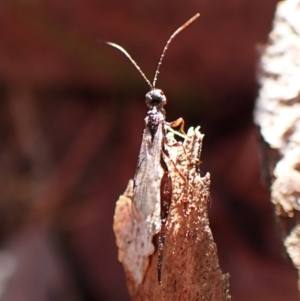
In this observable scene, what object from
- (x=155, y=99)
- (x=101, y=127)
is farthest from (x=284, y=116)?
(x=101, y=127)

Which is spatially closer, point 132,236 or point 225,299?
point 225,299

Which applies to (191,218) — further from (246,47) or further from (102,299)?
(246,47)

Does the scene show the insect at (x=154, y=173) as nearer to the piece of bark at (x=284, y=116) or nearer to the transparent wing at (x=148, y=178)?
the transparent wing at (x=148, y=178)

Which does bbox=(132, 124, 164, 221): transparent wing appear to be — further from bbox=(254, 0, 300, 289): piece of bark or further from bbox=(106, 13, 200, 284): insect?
bbox=(254, 0, 300, 289): piece of bark

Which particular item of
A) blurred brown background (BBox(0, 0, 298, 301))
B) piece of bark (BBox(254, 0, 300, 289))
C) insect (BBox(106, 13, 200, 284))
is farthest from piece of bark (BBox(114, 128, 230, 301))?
blurred brown background (BBox(0, 0, 298, 301))

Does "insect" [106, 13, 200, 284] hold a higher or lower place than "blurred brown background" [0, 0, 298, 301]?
lower

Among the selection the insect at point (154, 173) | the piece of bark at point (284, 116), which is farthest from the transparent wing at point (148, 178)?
the piece of bark at point (284, 116)

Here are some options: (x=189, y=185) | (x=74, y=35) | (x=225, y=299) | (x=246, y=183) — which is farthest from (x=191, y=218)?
(x=74, y=35)
